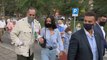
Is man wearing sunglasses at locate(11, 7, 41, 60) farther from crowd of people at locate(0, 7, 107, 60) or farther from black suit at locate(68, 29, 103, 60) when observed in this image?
black suit at locate(68, 29, 103, 60)

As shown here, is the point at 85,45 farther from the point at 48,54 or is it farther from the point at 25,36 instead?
the point at 48,54

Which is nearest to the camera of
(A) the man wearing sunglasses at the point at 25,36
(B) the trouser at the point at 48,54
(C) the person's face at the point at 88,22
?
(C) the person's face at the point at 88,22

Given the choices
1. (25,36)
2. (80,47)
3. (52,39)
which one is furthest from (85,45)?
(52,39)

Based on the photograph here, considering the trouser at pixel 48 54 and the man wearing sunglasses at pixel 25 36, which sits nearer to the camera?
the man wearing sunglasses at pixel 25 36

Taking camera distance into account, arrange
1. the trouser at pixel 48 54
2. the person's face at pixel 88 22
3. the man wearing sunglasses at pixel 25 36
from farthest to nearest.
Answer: the trouser at pixel 48 54
the man wearing sunglasses at pixel 25 36
the person's face at pixel 88 22

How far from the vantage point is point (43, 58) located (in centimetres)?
772

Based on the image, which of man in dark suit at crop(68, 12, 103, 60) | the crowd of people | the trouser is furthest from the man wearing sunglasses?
man in dark suit at crop(68, 12, 103, 60)

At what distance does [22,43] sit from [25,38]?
4.7 inches

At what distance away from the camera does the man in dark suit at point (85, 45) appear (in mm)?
5137

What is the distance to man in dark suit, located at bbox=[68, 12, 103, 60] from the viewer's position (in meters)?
5.14

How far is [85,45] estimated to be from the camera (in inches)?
202

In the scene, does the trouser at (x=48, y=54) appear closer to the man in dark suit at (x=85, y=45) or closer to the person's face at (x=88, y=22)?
the man in dark suit at (x=85, y=45)

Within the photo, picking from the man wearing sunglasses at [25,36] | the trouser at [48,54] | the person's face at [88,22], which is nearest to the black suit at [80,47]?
the person's face at [88,22]

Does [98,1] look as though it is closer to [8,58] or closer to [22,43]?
[8,58]
